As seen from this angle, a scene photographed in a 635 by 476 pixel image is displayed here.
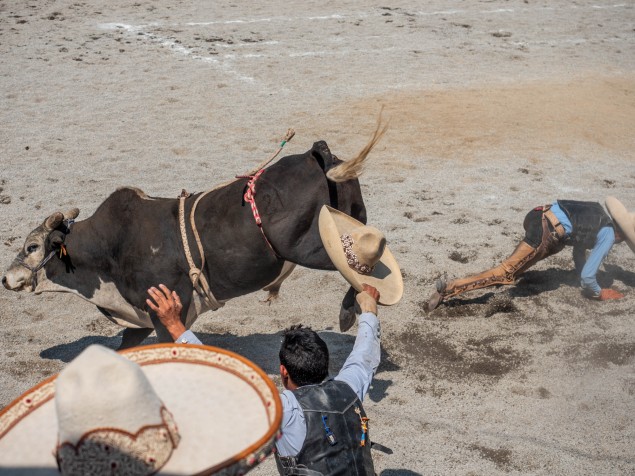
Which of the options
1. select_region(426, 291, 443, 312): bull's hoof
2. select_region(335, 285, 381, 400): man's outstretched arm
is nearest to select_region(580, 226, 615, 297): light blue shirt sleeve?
select_region(426, 291, 443, 312): bull's hoof

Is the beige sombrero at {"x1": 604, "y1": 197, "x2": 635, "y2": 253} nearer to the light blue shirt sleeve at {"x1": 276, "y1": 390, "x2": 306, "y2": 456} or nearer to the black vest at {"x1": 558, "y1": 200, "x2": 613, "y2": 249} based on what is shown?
the black vest at {"x1": 558, "y1": 200, "x2": 613, "y2": 249}

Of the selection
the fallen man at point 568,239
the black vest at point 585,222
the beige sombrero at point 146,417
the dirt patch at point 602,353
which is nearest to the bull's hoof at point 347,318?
the fallen man at point 568,239

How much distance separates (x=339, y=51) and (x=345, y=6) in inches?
109

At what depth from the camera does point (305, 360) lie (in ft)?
10.9

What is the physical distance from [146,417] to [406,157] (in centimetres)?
722

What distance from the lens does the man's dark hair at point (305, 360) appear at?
3322 mm

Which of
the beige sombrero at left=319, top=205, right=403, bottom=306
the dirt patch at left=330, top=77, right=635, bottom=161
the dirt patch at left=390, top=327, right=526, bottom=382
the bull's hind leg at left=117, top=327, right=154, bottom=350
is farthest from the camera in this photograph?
the dirt patch at left=330, top=77, right=635, bottom=161

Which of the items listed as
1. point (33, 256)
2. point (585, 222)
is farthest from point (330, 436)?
point (585, 222)

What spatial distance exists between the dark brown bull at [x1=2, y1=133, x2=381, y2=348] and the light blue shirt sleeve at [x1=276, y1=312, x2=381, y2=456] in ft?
4.40

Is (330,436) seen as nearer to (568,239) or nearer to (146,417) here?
(146,417)

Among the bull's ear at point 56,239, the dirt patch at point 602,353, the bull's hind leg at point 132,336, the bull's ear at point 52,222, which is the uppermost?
the bull's ear at point 52,222

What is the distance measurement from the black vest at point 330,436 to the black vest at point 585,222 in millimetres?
3674

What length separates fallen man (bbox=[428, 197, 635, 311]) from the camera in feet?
20.5

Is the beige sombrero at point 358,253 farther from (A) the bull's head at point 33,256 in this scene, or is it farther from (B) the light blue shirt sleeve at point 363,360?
(A) the bull's head at point 33,256
